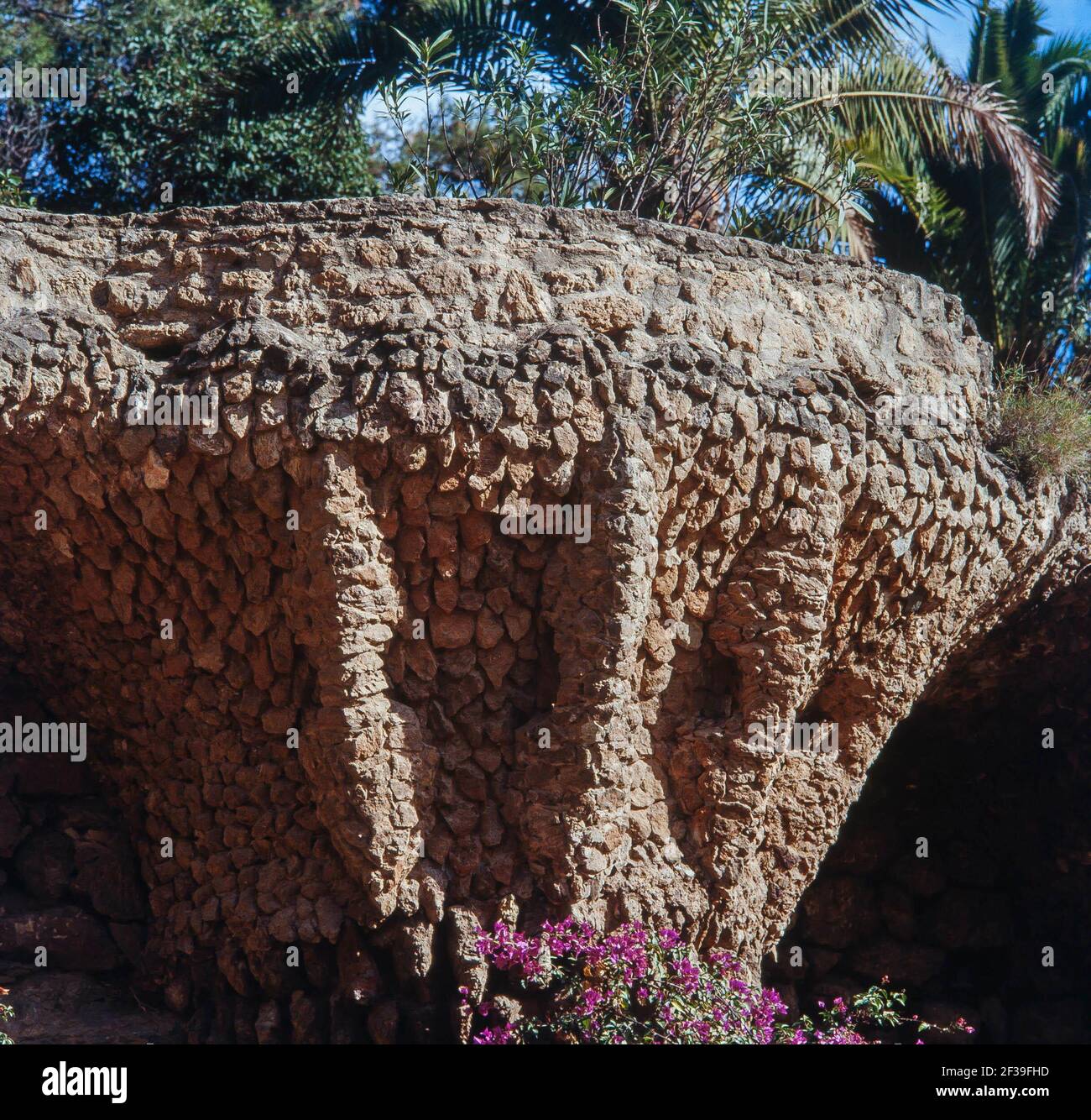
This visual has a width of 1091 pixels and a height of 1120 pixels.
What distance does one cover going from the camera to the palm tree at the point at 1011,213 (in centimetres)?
1015

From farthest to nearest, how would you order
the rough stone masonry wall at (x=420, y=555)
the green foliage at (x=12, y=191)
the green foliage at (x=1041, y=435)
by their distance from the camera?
the green foliage at (x=12, y=191), the green foliage at (x=1041, y=435), the rough stone masonry wall at (x=420, y=555)

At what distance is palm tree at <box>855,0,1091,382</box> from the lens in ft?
33.3

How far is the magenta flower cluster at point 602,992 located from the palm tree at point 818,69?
5.32 m

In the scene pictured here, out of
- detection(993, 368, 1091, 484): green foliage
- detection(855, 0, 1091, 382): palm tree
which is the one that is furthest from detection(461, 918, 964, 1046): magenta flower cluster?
detection(855, 0, 1091, 382): palm tree

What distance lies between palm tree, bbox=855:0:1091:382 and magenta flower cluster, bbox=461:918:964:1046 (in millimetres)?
6554

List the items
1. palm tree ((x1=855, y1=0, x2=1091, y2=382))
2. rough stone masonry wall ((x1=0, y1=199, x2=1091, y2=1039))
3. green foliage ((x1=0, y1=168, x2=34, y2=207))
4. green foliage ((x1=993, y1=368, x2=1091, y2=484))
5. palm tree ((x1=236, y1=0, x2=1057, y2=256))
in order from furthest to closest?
palm tree ((x1=855, y1=0, x2=1091, y2=382)) → palm tree ((x1=236, y1=0, x2=1057, y2=256)) → green foliage ((x1=0, y1=168, x2=34, y2=207)) → green foliage ((x1=993, y1=368, x2=1091, y2=484)) → rough stone masonry wall ((x1=0, y1=199, x2=1091, y2=1039))

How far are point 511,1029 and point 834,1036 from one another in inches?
51.6

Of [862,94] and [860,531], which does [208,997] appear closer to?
[860,531]

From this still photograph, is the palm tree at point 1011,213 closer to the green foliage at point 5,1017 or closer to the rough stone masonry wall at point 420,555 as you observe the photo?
the rough stone masonry wall at point 420,555

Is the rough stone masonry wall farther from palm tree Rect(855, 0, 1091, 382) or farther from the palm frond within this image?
palm tree Rect(855, 0, 1091, 382)

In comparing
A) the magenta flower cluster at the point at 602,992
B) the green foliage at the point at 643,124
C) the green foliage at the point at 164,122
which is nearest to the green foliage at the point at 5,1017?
the magenta flower cluster at the point at 602,992

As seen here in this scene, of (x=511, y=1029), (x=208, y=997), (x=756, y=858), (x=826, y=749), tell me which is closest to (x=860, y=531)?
(x=826, y=749)

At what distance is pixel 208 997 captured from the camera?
17.2ft

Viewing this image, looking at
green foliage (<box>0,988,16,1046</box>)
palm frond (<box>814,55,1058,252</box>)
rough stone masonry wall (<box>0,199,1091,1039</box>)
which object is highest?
palm frond (<box>814,55,1058,252</box>)
